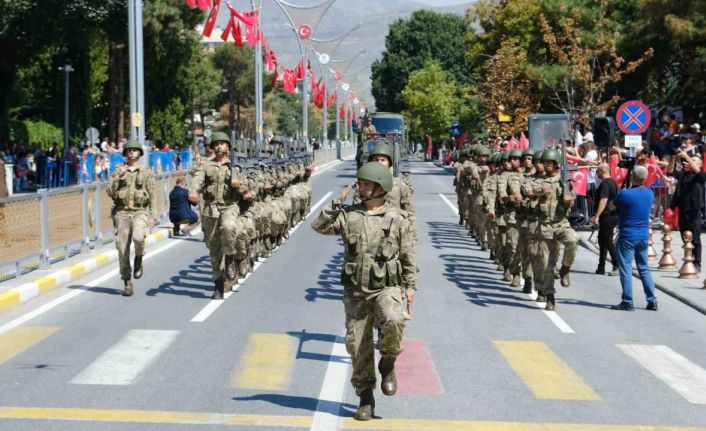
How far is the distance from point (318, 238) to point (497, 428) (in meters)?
15.9

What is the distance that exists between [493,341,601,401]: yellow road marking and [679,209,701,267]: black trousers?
6649 mm

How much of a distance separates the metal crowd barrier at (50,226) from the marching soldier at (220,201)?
59.5 inches

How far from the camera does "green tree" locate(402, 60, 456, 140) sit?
8900 centimetres

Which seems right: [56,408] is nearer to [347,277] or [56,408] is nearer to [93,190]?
[347,277]

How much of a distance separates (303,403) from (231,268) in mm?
6550

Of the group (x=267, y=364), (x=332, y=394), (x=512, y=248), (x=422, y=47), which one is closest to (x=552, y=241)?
(x=512, y=248)

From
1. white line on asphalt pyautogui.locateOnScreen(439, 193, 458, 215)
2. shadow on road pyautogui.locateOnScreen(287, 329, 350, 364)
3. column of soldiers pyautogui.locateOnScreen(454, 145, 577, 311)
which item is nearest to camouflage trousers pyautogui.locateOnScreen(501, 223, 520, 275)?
column of soldiers pyautogui.locateOnScreen(454, 145, 577, 311)

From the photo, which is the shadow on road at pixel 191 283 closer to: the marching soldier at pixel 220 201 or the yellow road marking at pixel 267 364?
the marching soldier at pixel 220 201

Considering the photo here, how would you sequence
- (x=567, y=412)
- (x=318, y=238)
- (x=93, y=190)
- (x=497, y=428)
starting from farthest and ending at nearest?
(x=318, y=238) → (x=93, y=190) → (x=567, y=412) → (x=497, y=428)

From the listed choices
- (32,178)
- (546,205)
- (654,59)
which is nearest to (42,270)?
(546,205)

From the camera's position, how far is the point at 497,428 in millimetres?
7523

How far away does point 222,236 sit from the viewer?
45.2 feet

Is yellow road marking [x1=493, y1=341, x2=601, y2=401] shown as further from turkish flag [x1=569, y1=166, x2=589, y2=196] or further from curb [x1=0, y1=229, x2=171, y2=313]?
turkish flag [x1=569, y1=166, x2=589, y2=196]

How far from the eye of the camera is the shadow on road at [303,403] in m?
8.04
